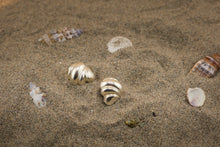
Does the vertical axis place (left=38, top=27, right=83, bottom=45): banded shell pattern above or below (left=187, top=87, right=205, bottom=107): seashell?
above

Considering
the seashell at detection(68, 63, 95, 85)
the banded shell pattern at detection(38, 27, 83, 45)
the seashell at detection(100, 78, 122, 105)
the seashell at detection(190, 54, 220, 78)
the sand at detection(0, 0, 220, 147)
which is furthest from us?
the banded shell pattern at detection(38, 27, 83, 45)

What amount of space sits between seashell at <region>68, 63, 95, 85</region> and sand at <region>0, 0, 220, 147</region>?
0.10m

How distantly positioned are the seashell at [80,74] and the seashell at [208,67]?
1390mm

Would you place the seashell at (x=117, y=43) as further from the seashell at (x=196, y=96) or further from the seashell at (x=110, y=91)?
the seashell at (x=196, y=96)

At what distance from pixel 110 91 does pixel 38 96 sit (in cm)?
87

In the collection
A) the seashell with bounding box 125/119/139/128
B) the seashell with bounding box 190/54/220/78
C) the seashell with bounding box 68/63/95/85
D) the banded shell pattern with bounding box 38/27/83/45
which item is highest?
the banded shell pattern with bounding box 38/27/83/45

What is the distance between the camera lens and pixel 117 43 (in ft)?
Result: 9.03

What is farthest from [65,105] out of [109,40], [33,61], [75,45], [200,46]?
[200,46]

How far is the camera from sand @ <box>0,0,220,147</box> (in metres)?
Result: 1.91

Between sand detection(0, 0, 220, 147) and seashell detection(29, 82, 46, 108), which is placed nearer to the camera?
sand detection(0, 0, 220, 147)

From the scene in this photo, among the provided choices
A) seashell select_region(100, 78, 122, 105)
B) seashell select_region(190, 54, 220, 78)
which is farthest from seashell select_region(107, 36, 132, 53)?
seashell select_region(190, 54, 220, 78)

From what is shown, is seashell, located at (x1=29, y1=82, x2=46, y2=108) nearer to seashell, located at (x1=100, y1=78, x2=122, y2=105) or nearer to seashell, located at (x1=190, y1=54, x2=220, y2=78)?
seashell, located at (x1=100, y1=78, x2=122, y2=105)

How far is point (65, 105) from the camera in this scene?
82.3 inches

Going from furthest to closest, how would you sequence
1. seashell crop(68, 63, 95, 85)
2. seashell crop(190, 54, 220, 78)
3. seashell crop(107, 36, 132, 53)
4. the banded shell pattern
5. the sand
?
the banded shell pattern, seashell crop(107, 36, 132, 53), seashell crop(190, 54, 220, 78), seashell crop(68, 63, 95, 85), the sand
